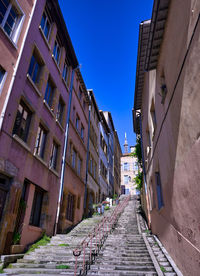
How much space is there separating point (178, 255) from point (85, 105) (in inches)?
670

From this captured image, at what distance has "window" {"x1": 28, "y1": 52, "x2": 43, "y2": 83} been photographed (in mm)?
10534

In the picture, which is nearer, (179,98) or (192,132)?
(192,132)

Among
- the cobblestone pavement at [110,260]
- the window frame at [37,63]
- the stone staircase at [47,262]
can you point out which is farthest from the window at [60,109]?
the stone staircase at [47,262]

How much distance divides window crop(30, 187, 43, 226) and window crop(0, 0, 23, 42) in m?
7.32

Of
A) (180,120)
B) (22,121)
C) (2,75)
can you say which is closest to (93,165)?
(22,121)

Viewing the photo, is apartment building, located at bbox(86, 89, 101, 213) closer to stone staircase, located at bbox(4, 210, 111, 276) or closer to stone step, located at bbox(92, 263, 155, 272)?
stone staircase, located at bbox(4, 210, 111, 276)

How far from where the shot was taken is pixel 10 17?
8.94 m

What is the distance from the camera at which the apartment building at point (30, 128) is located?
754 centimetres

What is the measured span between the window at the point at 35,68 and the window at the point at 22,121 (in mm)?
2135

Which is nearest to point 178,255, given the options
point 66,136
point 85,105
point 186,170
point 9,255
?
point 186,170

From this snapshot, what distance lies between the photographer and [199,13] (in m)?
4.22

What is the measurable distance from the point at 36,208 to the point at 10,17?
899 centimetres

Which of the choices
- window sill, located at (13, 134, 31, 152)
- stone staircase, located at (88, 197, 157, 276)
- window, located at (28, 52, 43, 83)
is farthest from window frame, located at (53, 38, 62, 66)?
stone staircase, located at (88, 197, 157, 276)

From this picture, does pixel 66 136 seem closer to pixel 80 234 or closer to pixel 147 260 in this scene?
pixel 80 234
